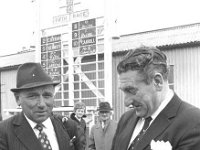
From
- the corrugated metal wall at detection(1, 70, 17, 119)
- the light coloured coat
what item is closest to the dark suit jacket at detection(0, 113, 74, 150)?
the light coloured coat

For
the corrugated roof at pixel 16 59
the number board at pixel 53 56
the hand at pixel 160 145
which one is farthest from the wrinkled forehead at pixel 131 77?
the corrugated roof at pixel 16 59

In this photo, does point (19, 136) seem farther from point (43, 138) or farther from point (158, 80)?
point (158, 80)

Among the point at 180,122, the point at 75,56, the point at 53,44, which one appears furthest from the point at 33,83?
the point at 53,44

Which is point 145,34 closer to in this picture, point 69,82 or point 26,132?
point 69,82

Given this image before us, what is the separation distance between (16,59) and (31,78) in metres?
16.2

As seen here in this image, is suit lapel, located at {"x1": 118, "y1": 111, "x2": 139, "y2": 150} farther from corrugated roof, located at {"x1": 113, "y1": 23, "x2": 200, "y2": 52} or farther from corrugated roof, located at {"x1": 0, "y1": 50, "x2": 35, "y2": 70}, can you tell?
corrugated roof, located at {"x1": 0, "y1": 50, "x2": 35, "y2": 70}

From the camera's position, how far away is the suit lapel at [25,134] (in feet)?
9.34

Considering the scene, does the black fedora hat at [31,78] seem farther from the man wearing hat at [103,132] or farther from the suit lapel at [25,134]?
the man wearing hat at [103,132]

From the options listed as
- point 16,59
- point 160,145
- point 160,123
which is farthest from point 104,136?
point 16,59

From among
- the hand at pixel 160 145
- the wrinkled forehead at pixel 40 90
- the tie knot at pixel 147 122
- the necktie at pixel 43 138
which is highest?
the wrinkled forehead at pixel 40 90

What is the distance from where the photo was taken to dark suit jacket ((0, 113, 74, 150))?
282 centimetres

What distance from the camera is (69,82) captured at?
1250 centimetres

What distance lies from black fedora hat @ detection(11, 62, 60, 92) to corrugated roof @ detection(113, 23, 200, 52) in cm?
916

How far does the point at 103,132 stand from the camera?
21.0 feet
